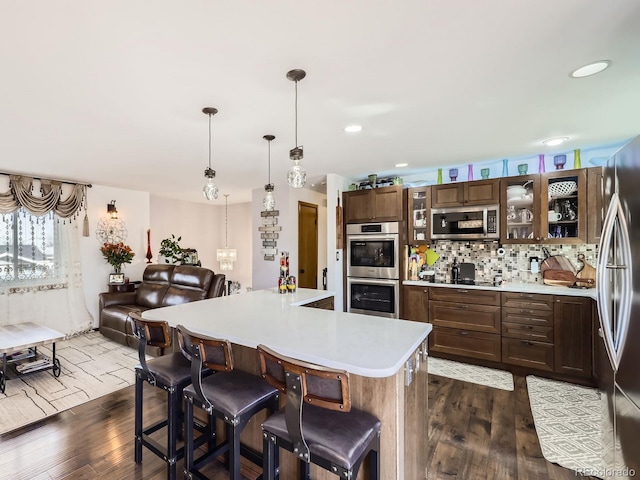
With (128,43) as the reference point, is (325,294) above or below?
below

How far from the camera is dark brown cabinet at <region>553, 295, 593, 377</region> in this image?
2982 mm

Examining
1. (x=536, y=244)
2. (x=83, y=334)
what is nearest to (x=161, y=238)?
(x=83, y=334)

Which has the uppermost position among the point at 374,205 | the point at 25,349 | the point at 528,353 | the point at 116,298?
the point at 374,205

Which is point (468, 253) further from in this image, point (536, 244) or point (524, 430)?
point (524, 430)

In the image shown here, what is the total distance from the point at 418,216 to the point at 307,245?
7.22ft

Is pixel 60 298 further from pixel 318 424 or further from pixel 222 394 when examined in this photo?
pixel 318 424

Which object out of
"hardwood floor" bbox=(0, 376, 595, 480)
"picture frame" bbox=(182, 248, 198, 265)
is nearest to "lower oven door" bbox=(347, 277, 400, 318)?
"hardwood floor" bbox=(0, 376, 595, 480)

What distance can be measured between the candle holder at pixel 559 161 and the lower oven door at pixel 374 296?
224 centimetres

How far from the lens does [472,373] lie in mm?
3328

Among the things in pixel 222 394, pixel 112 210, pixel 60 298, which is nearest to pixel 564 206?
pixel 222 394

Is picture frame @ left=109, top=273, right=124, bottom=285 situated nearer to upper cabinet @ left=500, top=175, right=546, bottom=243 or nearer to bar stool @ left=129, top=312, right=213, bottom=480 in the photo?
bar stool @ left=129, top=312, right=213, bottom=480

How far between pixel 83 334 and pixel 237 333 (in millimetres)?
4681

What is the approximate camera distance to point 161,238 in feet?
21.1

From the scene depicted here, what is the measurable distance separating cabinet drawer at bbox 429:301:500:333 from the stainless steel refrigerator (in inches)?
66.3
